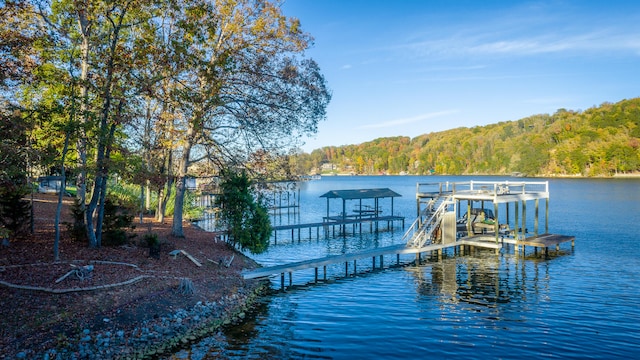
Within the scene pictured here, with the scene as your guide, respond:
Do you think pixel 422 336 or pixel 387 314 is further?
pixel 387 314

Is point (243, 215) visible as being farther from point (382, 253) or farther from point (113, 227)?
point (382, 253)

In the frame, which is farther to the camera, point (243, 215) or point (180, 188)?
point (180, 188)

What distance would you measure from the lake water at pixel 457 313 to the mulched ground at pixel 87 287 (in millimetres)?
2040

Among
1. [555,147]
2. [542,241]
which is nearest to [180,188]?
[542,241]

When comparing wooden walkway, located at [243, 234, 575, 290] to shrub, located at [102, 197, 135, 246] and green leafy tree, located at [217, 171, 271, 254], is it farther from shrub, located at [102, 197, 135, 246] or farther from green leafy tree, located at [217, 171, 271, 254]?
shrub, located at [102, 197, 135, 246]

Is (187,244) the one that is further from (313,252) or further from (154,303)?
(313,252)

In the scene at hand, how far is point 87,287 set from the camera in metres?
12.8

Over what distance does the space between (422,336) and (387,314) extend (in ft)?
7.33

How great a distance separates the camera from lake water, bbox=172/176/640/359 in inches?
478

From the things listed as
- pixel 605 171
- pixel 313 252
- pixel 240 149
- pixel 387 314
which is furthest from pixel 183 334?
pixel 605 171

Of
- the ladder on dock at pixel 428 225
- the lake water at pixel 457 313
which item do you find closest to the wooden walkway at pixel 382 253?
the ladder on dock at pixel 428 225

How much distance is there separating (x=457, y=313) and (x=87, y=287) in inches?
464

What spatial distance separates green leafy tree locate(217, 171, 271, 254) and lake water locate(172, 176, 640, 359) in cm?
227

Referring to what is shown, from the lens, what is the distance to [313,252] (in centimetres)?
2903
